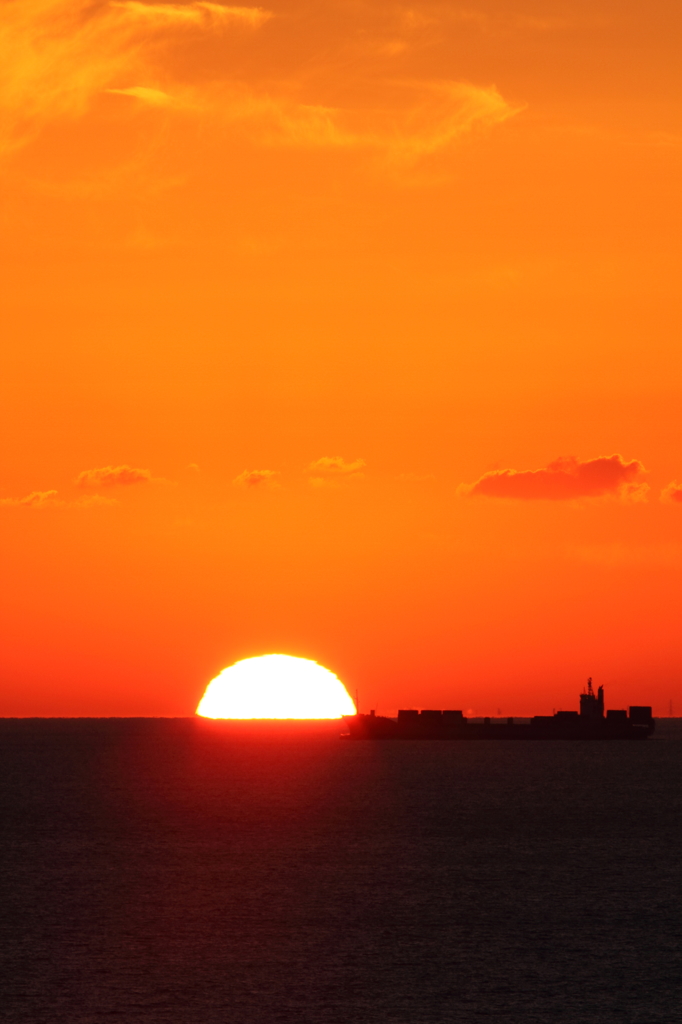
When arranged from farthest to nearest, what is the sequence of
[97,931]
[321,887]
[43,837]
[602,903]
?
[43,837], [321,887], [602,903], [97,931]

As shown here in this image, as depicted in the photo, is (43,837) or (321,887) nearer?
(321,887)

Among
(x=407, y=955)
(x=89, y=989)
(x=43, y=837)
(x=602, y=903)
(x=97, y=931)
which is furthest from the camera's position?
(x=43, y=837)

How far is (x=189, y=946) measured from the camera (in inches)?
2557

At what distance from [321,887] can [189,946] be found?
20.4 metres

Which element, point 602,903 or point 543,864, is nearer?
point 602,903

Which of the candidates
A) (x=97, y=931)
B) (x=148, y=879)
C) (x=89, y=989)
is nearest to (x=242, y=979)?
(x=89, y=989)

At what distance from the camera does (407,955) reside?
2483 inches

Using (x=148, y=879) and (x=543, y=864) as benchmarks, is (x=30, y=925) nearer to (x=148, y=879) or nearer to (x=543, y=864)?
(x=148, y=879)

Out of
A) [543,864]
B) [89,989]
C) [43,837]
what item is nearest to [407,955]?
[89,989]

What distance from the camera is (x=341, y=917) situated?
73.4m

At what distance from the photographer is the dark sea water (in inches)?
2112

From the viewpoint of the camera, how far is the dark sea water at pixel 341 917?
176ft

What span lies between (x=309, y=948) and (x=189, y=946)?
18.2ft

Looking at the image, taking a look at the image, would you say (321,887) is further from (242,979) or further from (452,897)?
(242,979)
